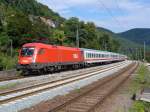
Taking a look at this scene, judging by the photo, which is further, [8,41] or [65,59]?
[8,41]

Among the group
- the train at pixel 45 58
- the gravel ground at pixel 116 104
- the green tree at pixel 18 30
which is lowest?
the gravel ground at pixel 116 104

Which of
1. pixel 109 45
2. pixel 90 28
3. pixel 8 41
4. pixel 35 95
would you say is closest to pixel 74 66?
pixel 8 41

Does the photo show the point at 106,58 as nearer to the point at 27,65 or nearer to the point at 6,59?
the point at 6,59

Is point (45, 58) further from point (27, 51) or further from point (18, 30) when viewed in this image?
point (18, 30)

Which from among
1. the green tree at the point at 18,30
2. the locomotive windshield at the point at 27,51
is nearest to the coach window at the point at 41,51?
the locomotive windshield at the point at 27,51

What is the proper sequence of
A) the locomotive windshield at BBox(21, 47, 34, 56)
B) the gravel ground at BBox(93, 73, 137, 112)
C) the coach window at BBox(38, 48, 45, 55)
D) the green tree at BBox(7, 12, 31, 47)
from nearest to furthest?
the gravel ground at BBox(93, 73, 137, 112)
the locomotive windshield at BBox(21, 47, 34, 56)
the coach window at BBox(38, 48, 45, 55)
the green tree at BBox(7, 12, 31, 47)

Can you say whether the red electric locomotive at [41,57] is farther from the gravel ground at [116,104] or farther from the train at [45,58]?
the gravel ground at [116,104]

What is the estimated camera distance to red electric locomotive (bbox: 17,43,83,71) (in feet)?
103

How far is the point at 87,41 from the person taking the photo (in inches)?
4478

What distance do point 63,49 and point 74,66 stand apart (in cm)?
679

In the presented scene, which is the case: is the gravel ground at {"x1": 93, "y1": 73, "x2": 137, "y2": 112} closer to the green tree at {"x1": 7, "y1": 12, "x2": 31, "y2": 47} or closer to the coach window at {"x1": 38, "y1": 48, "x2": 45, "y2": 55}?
the coach window at {"x1": 38, "y1": 48, "x2": 45, "y2": 55}

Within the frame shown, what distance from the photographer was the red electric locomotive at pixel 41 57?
103ft

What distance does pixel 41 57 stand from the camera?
3266 cm

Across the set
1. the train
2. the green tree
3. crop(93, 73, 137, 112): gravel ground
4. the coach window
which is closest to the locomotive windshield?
the train
